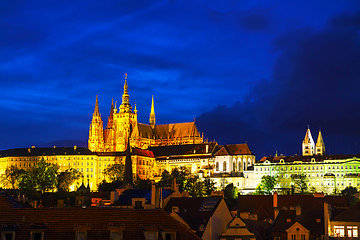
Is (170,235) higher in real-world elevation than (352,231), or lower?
higher

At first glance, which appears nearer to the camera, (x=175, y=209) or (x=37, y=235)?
(x=37, y=235)

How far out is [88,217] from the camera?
33406 millimetres

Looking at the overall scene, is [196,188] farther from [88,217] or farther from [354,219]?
[88,217]

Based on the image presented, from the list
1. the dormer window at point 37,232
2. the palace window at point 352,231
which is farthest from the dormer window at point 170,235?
the palace window at point 352,231


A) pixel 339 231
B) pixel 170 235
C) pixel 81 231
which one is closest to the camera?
pixel 81 231

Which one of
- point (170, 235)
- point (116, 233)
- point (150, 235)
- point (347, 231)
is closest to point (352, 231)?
point (347, 231)

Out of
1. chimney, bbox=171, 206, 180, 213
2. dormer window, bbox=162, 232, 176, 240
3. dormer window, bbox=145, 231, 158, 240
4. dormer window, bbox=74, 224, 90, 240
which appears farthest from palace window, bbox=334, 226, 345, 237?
dormer window, bbox=74, 224, 90, 240

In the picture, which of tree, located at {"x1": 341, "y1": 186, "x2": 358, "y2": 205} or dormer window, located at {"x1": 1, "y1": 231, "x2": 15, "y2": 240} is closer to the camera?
dormer window, located at {"x1": 1, "y1": 231, "x2": 15, "y2": 240}

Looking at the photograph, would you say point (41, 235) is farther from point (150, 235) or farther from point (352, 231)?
point (352, 231)

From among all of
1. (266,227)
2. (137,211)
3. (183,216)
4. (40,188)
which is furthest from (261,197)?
(40,188)

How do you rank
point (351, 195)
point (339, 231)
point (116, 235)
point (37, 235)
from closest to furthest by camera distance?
1. point (37, 235)
2. point (116, 235)
3. point (339, 231)
4. point (351, 195)

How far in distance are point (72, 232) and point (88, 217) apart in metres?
1.53

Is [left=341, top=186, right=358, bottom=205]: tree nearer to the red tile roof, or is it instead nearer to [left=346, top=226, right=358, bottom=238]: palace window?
[left=346, top=226, right=358, bottom=238]: palace window

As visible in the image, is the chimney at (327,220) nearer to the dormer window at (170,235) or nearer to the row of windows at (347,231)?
the row of windows at (347,231)
